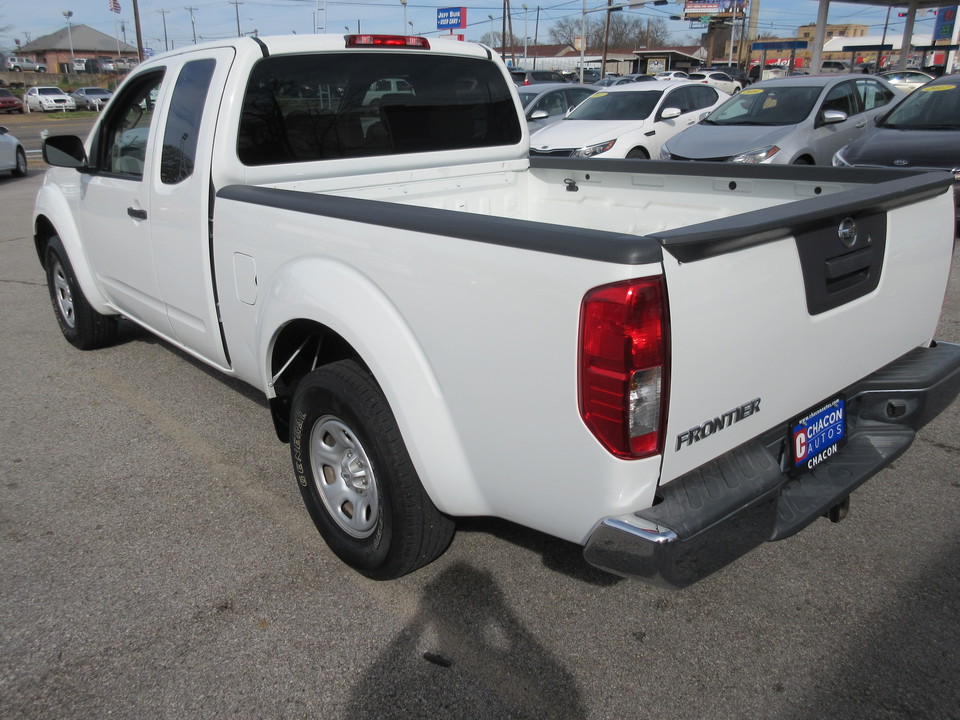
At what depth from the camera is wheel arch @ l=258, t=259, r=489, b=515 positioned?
93.4 inches

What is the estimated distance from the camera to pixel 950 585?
109 inches

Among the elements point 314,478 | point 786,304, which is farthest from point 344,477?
point 786,304

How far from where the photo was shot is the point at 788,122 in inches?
389

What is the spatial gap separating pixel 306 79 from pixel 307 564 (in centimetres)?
215

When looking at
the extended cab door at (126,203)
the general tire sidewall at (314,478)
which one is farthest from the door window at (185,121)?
the general tire sidewall at (314,478)

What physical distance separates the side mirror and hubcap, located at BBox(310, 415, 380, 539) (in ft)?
8.47

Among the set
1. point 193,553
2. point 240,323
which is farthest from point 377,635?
point 240,323

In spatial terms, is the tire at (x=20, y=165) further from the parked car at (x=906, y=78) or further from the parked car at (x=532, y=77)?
the parked car at (x=906, y=78)

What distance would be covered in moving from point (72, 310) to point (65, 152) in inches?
54.3

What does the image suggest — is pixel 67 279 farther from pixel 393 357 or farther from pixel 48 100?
pixel 48 100

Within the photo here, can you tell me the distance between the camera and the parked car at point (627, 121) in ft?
38.0

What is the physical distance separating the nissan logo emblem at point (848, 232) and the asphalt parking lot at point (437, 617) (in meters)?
1.26

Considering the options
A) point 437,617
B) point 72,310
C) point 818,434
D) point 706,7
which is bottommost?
point 437,617

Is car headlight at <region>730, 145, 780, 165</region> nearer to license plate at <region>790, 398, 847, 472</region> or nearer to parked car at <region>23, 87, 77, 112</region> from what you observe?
license plate at <region>790, 398, 847, 472</region>
